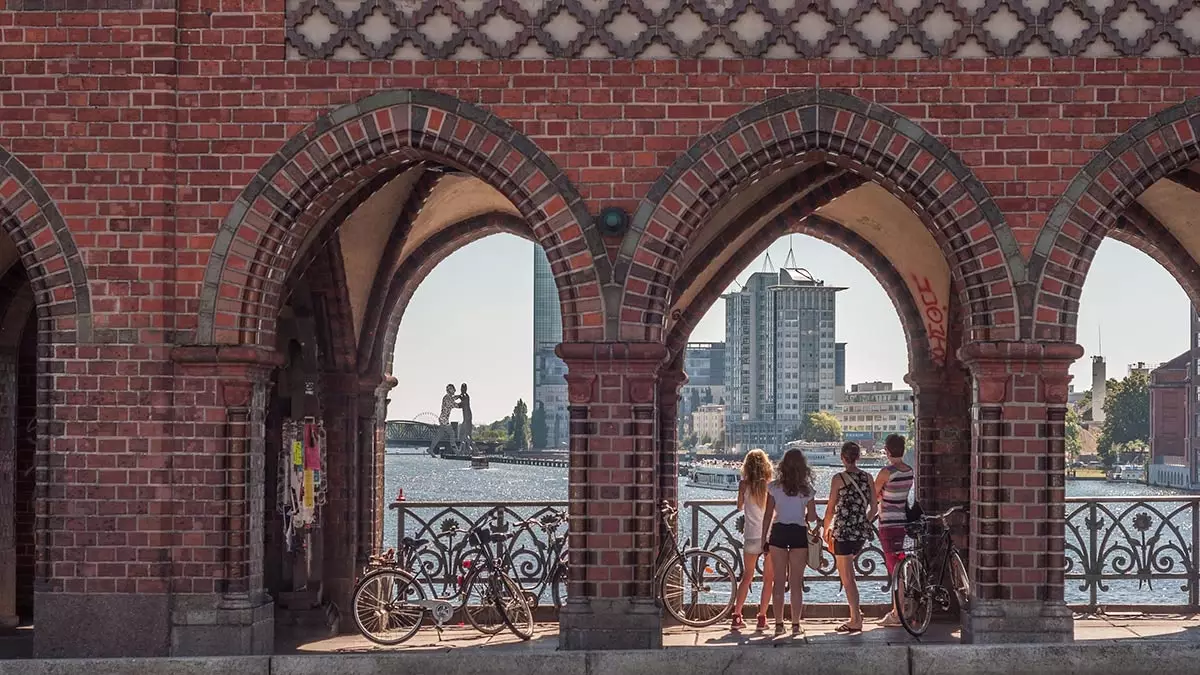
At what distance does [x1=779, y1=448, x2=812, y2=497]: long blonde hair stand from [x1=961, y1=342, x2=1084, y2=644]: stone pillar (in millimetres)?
1582

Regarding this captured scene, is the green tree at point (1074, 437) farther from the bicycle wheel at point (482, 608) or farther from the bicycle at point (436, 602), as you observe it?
the bicycle at point (436, 602)

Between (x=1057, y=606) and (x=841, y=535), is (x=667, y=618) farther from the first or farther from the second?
(x=1057, y=606)

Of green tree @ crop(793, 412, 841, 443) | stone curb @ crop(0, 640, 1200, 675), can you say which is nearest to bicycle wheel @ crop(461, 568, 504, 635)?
stone curb @ crop(0, 640, 1200, 675)

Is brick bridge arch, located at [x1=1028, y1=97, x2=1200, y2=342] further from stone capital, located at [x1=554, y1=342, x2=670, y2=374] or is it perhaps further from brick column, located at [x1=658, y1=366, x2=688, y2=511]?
brick column, located at [x1=658, y1=366, x2=688, y2=511]

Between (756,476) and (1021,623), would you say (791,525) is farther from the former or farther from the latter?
(1021,623)

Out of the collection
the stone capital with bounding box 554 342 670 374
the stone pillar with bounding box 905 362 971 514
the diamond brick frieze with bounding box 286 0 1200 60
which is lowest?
the stone pillar with bounding box 905 362 971 514

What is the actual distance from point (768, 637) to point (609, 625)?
1877mm

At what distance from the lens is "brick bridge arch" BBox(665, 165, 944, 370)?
1500 cm

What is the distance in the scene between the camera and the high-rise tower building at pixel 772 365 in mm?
132125

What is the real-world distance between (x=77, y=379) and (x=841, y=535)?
528cm

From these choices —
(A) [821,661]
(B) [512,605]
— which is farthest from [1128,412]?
(A) [821,661]

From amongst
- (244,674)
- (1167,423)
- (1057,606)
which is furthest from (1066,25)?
(1167,423)

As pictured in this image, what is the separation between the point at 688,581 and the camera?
1428 cm

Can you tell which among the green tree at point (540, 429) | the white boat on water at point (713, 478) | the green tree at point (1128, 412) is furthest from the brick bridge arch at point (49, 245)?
the green tree at point (540, 429)
